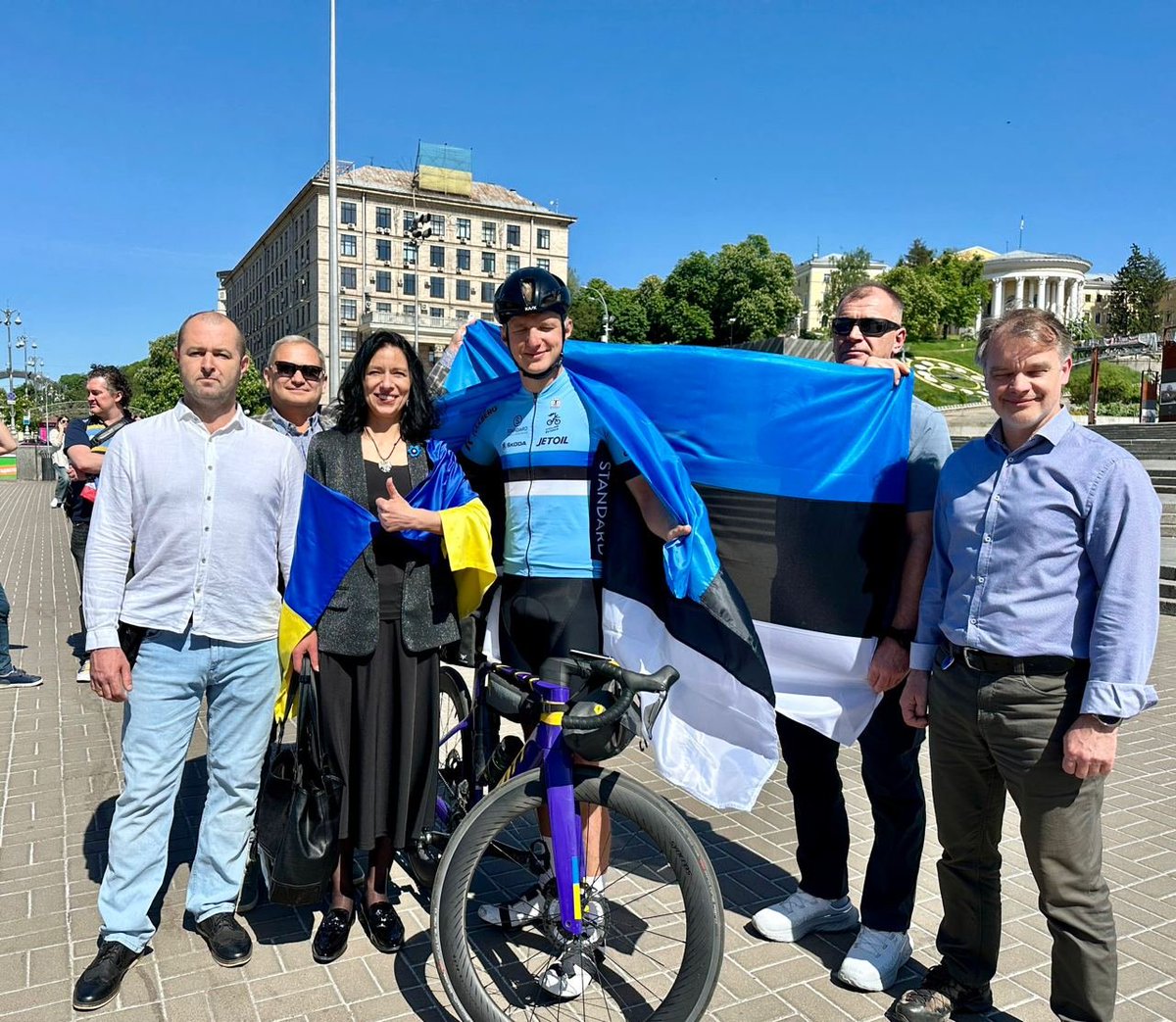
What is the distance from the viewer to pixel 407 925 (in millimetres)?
3641

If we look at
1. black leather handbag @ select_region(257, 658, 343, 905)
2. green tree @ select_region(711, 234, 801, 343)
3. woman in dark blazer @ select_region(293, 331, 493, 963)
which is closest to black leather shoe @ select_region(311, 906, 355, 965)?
woman in dark blazer @ select_region(293, 331, 493, 963)

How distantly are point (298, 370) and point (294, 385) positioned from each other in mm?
74

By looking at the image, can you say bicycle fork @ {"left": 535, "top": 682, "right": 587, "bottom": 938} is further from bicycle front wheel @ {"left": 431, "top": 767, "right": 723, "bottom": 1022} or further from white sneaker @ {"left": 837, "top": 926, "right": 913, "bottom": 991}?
white sneaker @ {"left": 837, "top": 926, "right": 913, "bottom": 991}

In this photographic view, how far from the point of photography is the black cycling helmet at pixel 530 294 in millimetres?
3051

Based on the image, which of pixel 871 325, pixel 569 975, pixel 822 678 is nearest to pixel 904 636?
pixel 822 678

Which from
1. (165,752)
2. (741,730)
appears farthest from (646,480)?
(165,752)

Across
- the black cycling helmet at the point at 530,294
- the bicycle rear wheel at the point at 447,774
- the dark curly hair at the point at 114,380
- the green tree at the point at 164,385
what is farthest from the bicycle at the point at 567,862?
the green tree at the point at 164,385

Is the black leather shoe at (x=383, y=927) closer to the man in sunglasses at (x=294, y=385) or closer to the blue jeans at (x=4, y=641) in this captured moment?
the man in sunglasses at (x=294, y=385)

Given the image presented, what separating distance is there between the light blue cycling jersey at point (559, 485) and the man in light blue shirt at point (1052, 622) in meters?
1.18

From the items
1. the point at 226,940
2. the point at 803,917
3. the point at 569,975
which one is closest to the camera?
the point at 569,975

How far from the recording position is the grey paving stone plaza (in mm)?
3074

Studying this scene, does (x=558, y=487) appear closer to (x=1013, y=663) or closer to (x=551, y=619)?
(x=551, y=619)

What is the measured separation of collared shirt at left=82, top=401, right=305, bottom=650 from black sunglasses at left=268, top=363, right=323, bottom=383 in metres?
1.13

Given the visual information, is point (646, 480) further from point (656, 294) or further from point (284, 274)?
point (284, 274)
